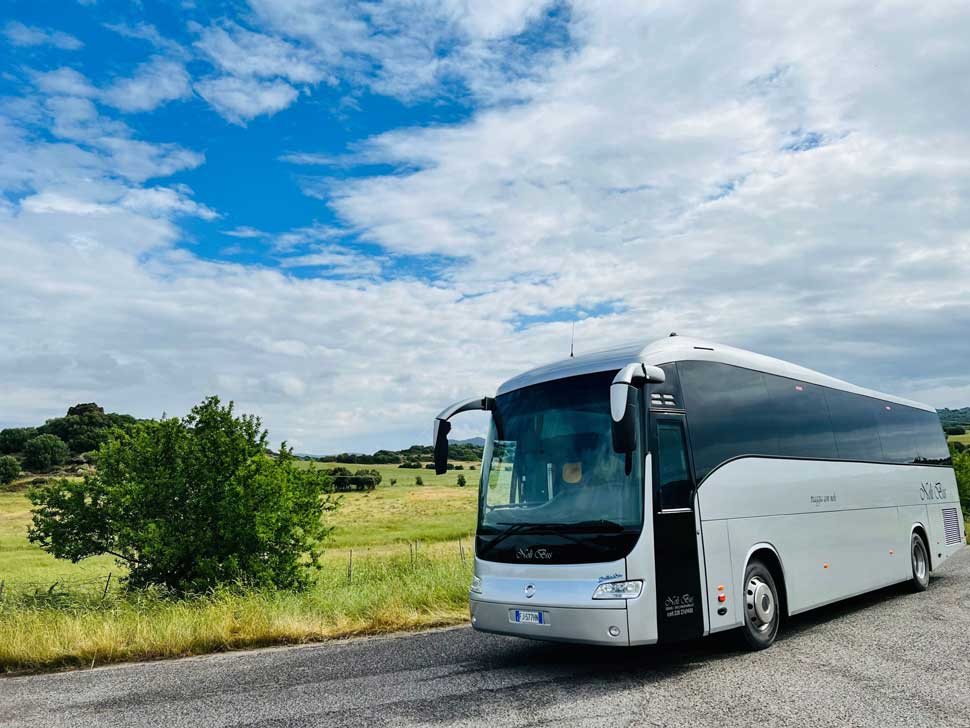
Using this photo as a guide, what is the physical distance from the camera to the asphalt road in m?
6.25

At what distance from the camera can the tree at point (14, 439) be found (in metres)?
132

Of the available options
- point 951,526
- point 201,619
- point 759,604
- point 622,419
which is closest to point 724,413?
point 759,604

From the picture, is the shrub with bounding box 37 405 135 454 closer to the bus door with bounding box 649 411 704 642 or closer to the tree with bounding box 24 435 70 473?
the tree with bounding box 24 435 70 473

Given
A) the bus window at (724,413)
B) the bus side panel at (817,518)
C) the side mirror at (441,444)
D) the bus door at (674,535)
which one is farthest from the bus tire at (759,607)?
the side mirror at (441,444)

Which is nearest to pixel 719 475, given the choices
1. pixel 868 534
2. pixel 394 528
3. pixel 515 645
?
pixel 515 645

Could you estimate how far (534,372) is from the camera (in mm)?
9047

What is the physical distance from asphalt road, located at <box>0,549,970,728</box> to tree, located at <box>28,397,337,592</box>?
706 cm

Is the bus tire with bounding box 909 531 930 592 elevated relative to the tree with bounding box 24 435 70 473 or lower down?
lower down

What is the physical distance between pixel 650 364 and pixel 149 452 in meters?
12.8

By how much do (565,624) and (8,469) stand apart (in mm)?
130904

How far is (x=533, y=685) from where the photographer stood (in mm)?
7383

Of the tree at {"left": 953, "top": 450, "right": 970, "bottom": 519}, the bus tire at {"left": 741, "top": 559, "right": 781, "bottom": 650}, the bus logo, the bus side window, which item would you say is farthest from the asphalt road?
the tree at {"left": 953, "top": 450, "right": 970, "bottom": 519}

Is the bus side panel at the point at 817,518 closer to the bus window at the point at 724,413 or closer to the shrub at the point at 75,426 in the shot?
the bus window at the point at 724,413

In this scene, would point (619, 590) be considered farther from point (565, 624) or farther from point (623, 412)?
point (623, 412)
